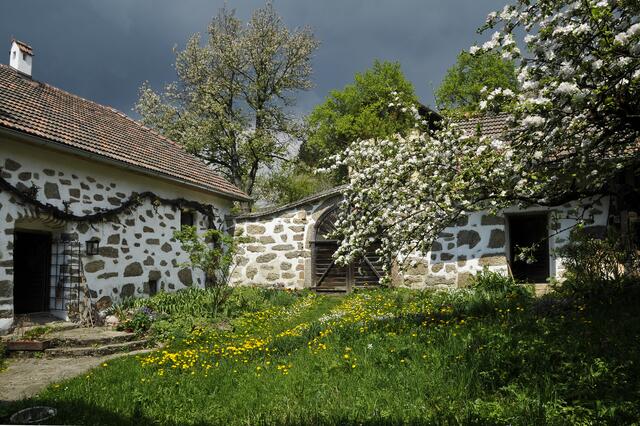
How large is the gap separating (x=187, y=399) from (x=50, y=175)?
6.40 m

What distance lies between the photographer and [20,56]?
1193 centimetres

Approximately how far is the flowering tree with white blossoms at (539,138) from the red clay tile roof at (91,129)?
601 cm

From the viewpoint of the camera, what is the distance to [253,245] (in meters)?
14.6

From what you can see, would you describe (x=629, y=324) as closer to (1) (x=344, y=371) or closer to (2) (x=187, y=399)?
(1) (x=344, y=371)

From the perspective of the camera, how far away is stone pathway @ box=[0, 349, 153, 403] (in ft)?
16.7

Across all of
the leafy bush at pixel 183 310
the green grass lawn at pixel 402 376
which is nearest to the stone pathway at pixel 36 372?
the green grass lawn at pixel 402 376

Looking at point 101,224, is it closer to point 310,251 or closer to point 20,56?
point 20,56

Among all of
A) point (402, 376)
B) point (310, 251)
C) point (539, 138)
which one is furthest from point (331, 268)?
point (539, 138)

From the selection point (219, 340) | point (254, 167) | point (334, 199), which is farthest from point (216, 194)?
point (254, 167)

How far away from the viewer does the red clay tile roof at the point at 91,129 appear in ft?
29.6

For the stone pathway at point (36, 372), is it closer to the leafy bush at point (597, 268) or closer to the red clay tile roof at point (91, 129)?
the red clay tile roof at point (91, 129)

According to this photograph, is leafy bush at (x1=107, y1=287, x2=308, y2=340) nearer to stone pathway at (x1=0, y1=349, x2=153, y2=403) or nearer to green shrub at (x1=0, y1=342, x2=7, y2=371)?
stone pathway at (x1=0, y1=349, x2=153, y2=403)

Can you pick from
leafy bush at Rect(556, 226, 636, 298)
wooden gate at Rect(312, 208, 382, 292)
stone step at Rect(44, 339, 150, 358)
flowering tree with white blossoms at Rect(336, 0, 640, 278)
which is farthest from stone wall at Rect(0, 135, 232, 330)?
leafy bush at Rect(556, 226, 636, 298)

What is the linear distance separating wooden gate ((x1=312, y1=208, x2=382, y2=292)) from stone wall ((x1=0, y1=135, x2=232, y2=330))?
3510 mm
